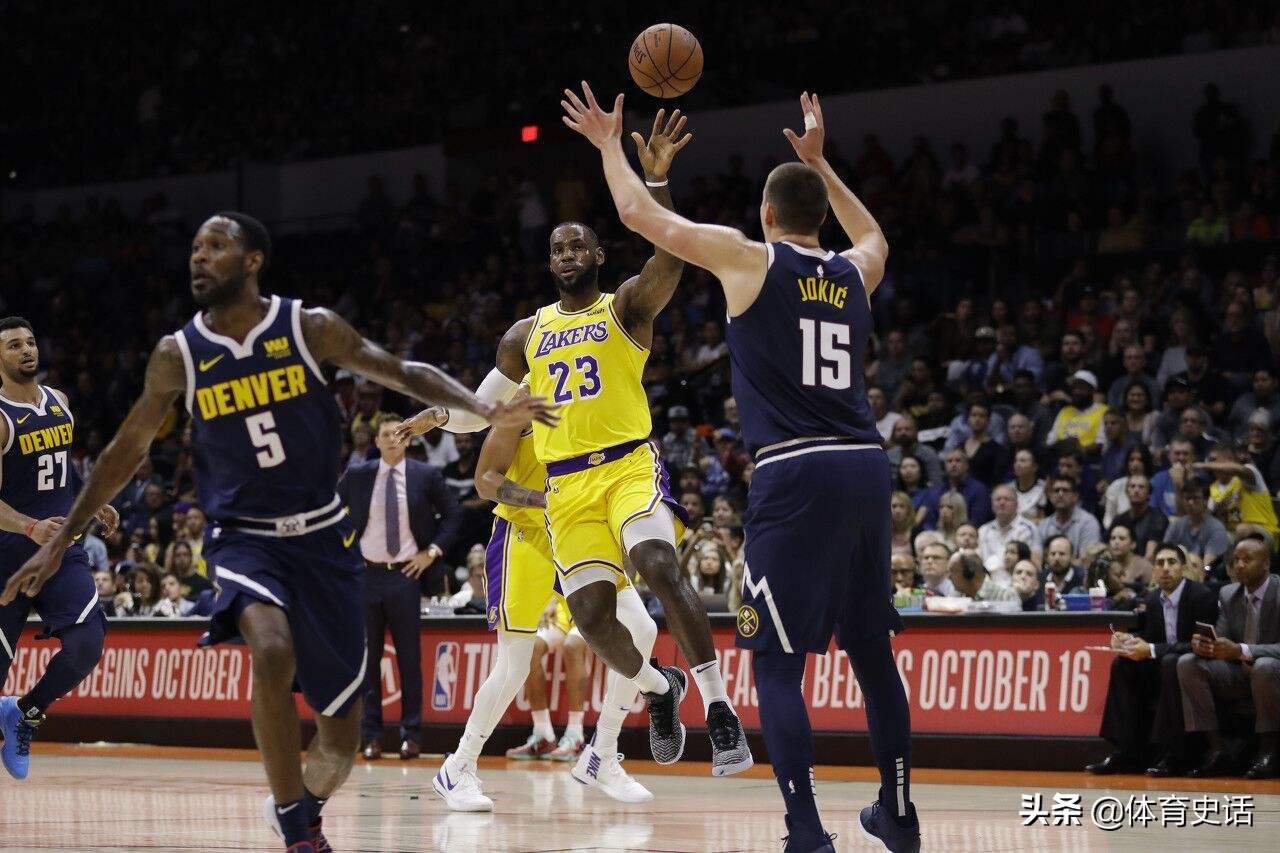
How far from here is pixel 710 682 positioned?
26.3ft

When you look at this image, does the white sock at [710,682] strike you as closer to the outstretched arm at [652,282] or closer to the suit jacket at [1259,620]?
the outstretched arm at [652,282]

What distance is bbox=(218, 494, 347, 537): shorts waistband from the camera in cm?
624

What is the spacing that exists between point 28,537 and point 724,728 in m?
4.73

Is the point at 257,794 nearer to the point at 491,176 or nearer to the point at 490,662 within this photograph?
the point at 490,662

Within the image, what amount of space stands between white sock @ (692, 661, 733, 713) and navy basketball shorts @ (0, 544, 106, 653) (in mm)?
4242

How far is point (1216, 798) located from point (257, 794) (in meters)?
5.46

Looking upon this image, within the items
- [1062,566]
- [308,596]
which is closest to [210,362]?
[308,596]

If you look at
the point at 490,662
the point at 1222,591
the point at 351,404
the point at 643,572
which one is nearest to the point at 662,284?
the point at 643,572

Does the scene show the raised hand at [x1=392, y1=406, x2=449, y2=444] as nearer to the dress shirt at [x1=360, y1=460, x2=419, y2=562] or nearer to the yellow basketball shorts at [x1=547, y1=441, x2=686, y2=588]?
the yellow basketball shorts at [x1=547, y1=441, x2=686, y2=588]

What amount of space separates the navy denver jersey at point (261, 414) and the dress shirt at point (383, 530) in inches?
285

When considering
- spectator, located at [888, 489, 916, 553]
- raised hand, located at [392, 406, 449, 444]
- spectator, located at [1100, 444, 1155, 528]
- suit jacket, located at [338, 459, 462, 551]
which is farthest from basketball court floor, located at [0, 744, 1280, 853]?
spectator, located at [1100, 444, 1155, 528]

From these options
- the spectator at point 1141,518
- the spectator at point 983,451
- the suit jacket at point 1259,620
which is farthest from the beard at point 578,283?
the spectator at point 983,451

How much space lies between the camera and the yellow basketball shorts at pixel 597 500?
8.68 m

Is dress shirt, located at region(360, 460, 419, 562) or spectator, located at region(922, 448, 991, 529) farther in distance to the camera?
spectator, located at region(922, 448, 991, 529)
